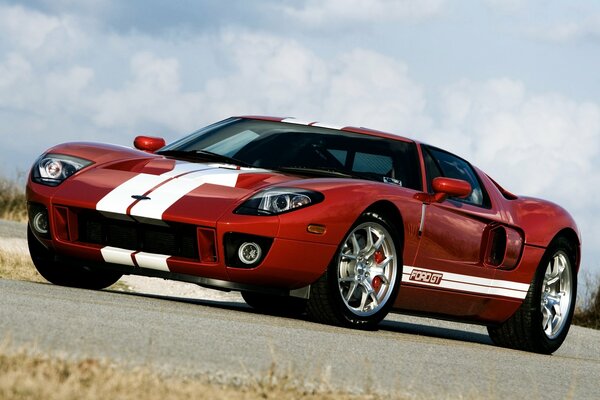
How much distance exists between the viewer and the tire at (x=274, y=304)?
9523 millimetres

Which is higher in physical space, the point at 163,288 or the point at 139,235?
the point at 139,235

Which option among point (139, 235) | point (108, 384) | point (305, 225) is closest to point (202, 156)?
point (139, 235)

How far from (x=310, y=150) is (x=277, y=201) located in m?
1.15

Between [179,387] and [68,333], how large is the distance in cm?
118

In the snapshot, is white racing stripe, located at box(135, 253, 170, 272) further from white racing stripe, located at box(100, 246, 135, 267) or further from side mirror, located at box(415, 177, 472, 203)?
side mirror, located at box(415, 177, 472, 203)

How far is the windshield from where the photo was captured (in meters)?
8.40

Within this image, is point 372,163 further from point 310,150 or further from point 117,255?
point 117,255

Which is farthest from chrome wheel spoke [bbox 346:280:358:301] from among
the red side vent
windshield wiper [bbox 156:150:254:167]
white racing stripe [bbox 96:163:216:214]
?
white racing stripe [bbox 96:163:216:214]

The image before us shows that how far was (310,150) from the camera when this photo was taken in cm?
850

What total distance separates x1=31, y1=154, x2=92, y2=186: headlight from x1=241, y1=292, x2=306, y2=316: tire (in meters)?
2.05

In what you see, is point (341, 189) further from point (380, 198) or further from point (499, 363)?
point (499, 363)

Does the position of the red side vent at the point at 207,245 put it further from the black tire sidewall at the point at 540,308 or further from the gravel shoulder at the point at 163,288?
the gravel shoulder at the point at 163,288

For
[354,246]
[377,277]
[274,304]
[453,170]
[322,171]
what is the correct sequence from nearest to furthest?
[354,246], [377,277], [322,171], [453,170], [274,304]

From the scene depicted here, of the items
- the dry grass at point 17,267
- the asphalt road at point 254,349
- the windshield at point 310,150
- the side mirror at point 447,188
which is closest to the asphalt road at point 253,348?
the asphalt road at point 254,349
